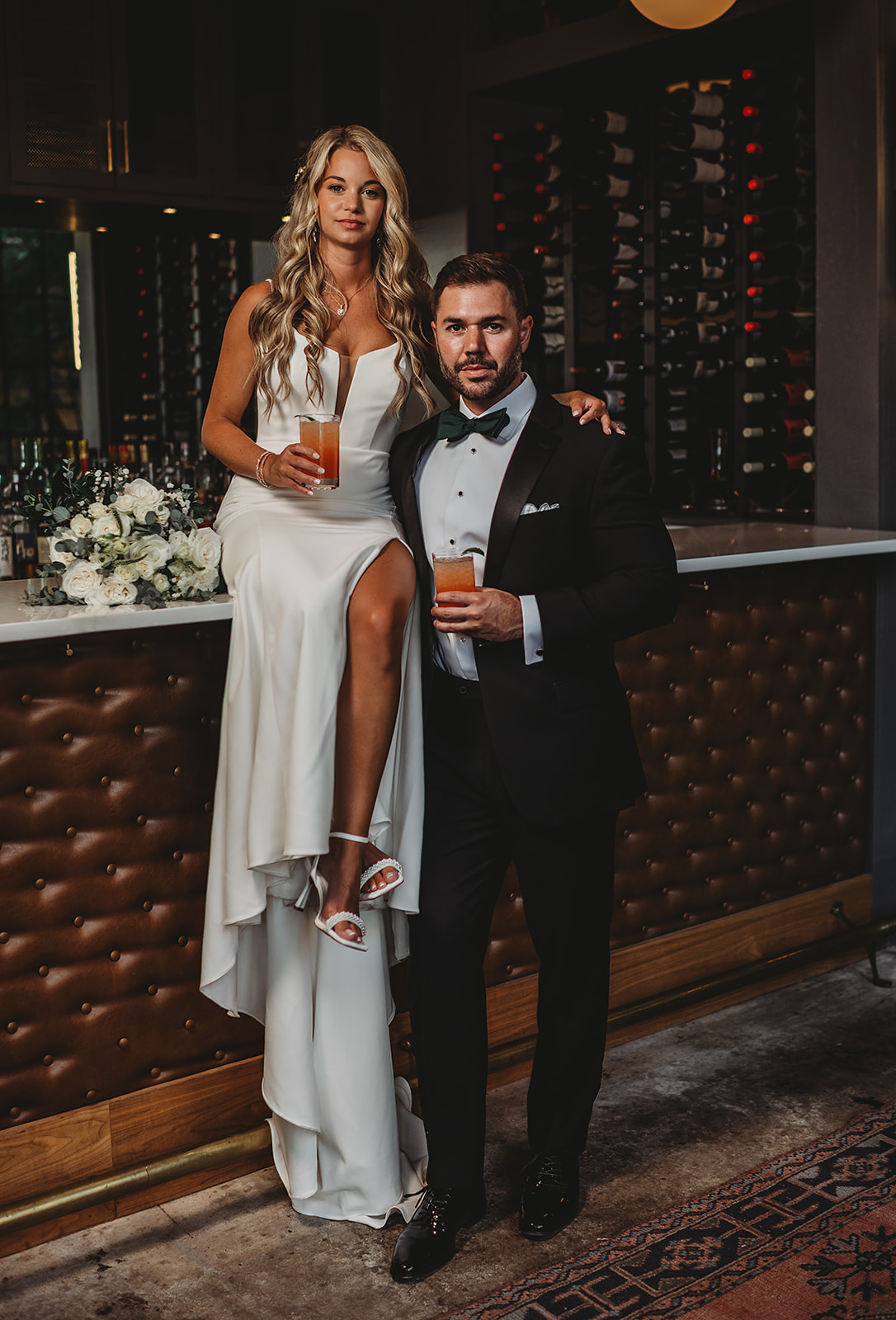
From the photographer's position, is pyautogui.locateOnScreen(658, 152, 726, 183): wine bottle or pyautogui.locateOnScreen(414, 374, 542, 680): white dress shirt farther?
pyautogui.locateOnScreen(658, 152, 726, 183): wine bottle

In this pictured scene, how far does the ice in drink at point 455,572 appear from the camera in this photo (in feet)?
6.97

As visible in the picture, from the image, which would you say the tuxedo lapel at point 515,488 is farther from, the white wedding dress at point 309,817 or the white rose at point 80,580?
the white rose at point 80,580

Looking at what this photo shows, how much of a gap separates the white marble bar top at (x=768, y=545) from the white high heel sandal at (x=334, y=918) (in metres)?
1.15

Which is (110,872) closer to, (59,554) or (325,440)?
(59,554)

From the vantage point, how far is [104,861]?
2.51 m

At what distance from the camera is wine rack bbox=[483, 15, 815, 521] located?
15.3 ft

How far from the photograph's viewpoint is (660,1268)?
92.0 inches

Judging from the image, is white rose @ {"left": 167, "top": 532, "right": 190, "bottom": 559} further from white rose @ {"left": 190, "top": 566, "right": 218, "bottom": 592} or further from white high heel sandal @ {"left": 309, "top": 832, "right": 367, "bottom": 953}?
white high heel sandal @ {"left": 309, "top": 832, "right": 367, "bottom": 953}

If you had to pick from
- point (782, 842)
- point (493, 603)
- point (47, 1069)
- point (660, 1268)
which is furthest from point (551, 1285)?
point (782, 842)

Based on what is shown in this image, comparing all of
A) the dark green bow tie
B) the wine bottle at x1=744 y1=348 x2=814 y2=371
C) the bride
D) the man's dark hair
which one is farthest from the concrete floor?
the wine bottle at x1=744 y1=348 x2=814 y2=371

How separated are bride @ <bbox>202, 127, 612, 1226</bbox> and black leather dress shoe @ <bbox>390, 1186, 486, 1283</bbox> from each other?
13 cm

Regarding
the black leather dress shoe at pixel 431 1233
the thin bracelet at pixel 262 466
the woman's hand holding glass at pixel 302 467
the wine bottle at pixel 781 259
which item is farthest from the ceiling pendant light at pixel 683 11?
the black leather dress shoe at pixel 431 1233

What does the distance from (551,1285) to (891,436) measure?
8.25 feet

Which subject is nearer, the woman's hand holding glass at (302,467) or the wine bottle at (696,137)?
the woman's hand holding glass at (302,467)
